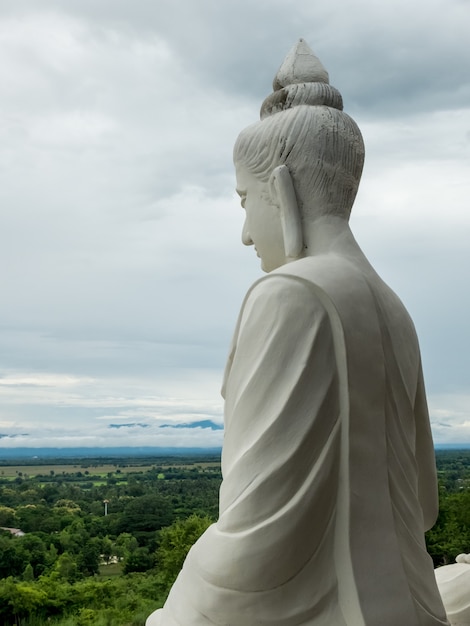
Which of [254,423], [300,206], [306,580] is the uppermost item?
[300,206]

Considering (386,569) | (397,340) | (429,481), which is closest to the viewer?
(386,569)

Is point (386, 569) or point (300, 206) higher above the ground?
point (300, 206)

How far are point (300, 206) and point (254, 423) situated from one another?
42.9 inches

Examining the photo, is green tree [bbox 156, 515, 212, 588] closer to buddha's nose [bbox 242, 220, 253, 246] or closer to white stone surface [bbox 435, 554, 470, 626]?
white stone surface [bbox 435, 554, 470, 626]

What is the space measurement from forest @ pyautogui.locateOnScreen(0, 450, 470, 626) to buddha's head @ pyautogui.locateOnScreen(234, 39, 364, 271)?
37.8 feet

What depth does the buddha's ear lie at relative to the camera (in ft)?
11.8

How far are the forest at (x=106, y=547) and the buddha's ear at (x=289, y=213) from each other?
11.5 metres

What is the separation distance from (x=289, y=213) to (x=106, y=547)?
19296mm

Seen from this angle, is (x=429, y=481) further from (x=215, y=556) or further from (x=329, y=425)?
(x=215, y=556)

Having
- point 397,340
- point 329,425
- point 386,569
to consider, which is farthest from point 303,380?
point 386,569

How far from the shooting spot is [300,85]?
12.6 ft

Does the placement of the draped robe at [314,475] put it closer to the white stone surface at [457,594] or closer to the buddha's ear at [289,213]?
the buddha's ear at [289,213]

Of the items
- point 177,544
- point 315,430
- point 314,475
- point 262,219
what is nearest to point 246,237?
point 262,219

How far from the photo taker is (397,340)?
11.6ft
